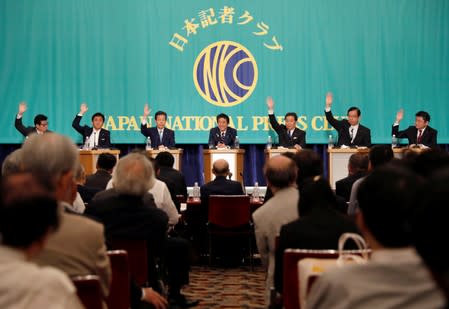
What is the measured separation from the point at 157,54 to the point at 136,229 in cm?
790

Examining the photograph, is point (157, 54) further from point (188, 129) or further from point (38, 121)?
point (38, 121)

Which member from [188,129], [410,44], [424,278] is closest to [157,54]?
[188,129]

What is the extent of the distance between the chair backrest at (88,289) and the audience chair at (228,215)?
14.3ft

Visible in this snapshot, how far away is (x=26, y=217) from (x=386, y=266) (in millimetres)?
804

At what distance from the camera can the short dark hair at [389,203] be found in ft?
5.33

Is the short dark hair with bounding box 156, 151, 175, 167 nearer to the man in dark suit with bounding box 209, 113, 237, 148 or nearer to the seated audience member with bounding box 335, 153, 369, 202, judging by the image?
the seated audience member with bounding box 335, 153, 369, 202

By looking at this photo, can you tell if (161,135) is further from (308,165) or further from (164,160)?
(308,165)

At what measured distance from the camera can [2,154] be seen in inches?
461

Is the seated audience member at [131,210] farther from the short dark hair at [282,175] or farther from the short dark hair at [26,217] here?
the short dark hair at [26,217]

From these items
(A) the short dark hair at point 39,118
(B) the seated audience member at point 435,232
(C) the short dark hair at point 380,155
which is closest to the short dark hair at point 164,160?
(C) the short dark hair at point 380,155

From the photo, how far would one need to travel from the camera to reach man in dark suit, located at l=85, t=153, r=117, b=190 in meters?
5.95


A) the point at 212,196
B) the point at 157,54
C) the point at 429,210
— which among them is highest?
the point at 157,54

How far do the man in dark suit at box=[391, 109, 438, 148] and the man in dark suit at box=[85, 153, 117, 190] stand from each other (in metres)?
5.37

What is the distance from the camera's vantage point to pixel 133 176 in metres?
3.57
